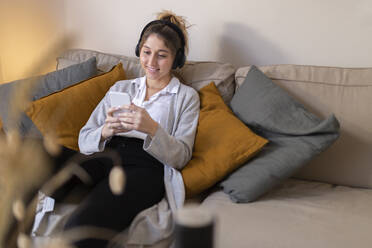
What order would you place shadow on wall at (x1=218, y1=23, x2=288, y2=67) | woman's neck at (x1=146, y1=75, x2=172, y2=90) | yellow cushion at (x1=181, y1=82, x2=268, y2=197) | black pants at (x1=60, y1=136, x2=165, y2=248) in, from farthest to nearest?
shadow on wall at (x1=218, y1=23, x2=288, y2=67), woman's neck at (x1=146, y1=75, x2=172, y2=90), yellow cushion at (x1=181, y1=82, x2=268, y2=197), black pants at (x1=60, y1=136, x2=165, y2=248)

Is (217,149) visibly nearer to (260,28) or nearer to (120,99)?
(120,99)

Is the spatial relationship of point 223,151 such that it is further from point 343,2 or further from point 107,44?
point 107,44

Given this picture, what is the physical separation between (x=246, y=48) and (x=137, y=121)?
1019 mm

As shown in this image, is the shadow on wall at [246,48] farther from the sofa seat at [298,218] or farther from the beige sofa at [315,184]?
the sofa seat at [298,218]

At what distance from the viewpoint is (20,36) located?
2.72 meters

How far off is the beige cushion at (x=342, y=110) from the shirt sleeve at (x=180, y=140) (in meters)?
0.44

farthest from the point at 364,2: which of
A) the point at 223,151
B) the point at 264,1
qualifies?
the point at 223,151

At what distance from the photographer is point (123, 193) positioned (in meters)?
1.39

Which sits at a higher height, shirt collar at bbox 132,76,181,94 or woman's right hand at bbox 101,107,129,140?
shirt collar at bbox 132,76,181,94

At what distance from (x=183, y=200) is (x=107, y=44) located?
4.52 ft

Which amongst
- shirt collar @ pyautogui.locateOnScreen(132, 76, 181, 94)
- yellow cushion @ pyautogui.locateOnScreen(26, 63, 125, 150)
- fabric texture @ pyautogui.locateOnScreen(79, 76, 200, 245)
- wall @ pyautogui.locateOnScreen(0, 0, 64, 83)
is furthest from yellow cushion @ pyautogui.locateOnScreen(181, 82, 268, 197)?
wall @ pyautogui.locateOnScreen(0, 0, 64, 83)

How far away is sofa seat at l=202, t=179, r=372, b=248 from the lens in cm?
126

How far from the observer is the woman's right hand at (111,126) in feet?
5.00

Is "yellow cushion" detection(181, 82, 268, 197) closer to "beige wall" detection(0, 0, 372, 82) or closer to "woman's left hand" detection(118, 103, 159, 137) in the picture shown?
"woman's left hand" detection(118, 103, 159, 137)
